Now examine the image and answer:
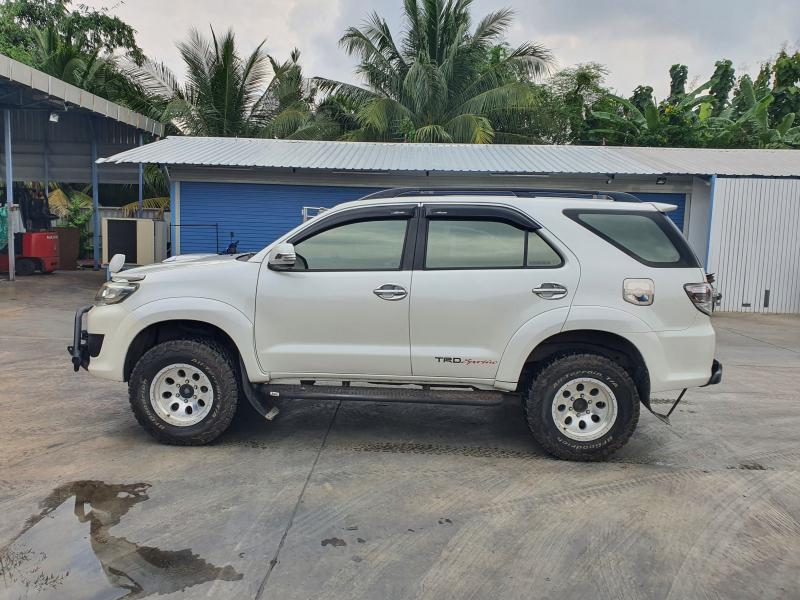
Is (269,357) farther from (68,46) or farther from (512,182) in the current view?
(68,46)

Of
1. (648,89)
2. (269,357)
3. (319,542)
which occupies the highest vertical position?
(648,89)

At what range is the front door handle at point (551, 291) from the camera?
5.03m

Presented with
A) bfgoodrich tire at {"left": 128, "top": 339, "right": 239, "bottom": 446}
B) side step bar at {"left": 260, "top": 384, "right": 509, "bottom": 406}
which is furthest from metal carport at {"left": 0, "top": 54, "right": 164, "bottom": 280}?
side step bar at {"left": 260, "top": 384, "right": 509, "bottom": 406}

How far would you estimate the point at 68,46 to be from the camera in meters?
26.2

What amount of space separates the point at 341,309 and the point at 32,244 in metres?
16.2

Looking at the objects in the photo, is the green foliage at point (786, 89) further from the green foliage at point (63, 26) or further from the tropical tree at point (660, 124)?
the green foliage at point (63, 26)

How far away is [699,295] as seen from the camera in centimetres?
500

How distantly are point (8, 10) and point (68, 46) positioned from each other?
10.5 meters

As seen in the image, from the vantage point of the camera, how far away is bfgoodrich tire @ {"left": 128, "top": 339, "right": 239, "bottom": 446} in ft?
17.3

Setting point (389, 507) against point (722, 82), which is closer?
point (389, 507)

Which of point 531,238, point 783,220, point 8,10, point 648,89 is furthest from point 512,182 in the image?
point 8,10

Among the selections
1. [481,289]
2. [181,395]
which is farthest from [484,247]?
[181,395]

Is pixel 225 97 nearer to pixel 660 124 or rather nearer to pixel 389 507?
pixel 660 124

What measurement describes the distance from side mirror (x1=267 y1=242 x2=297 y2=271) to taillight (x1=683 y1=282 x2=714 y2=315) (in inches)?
113
